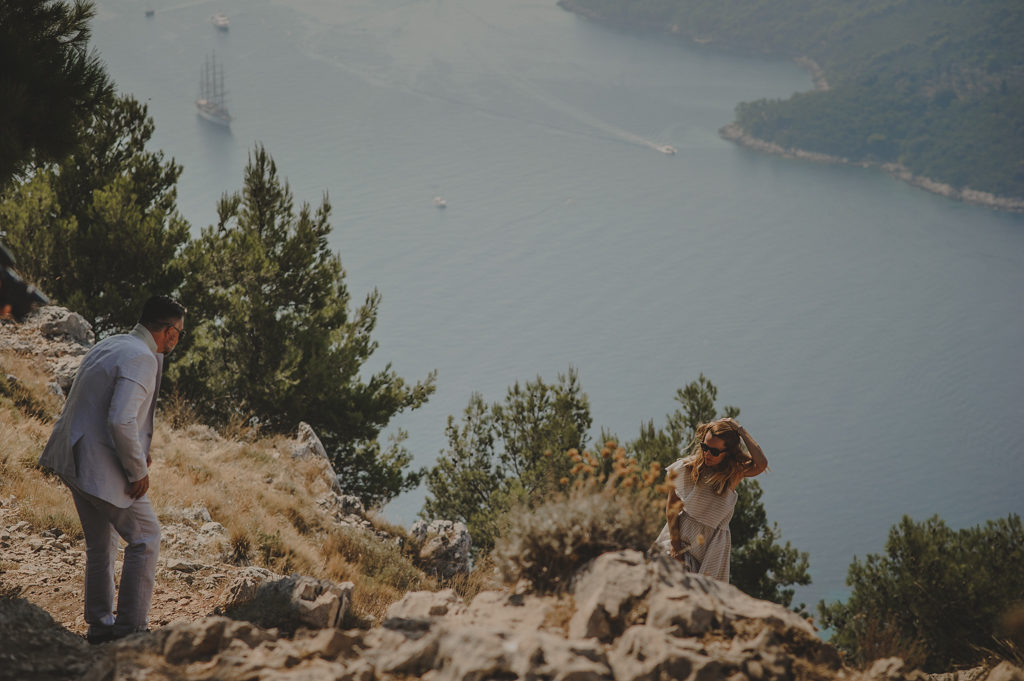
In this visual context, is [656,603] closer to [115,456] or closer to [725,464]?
[725,464]

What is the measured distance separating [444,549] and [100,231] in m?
11.6

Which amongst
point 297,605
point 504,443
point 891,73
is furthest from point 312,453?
point 891,73

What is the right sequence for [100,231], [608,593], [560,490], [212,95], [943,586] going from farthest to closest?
[212,95] → [943,586] → [100,231] → [560,490] → [608,593]

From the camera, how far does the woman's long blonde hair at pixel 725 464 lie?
177 inches

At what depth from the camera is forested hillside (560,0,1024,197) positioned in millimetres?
138125

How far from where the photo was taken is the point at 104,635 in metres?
4.03

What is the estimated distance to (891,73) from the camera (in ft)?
504

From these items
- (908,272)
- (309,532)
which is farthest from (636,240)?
(309,532)

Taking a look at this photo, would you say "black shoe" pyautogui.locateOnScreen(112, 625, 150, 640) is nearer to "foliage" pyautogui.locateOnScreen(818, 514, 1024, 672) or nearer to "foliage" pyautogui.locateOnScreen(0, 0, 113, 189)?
"foliage" pyautogui.locateOnScreen(0, 0, 113, 189)

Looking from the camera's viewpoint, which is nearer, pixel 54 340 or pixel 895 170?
pixel 54 340

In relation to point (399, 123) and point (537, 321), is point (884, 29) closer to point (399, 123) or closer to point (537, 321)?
point (399, 123)

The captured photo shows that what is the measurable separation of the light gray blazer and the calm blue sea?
6535cm

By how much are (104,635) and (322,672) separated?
1.67 m

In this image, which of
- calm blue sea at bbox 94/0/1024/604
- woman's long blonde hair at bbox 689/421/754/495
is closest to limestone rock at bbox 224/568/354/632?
woman's long blonde hair at bbox 689/421/754/495
